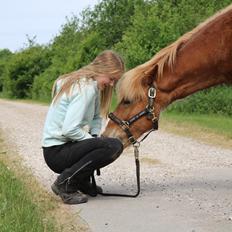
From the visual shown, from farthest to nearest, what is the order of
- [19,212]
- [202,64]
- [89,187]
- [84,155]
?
[89,187], [84,155], [202,64], [19,212]

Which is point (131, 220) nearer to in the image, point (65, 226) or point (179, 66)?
point (65, 226)

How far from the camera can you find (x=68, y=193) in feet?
18.1

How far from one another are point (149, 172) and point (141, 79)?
233cm

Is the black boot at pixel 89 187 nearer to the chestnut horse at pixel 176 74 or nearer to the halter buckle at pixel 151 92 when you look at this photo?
the chestnut horse at pixel 176 74

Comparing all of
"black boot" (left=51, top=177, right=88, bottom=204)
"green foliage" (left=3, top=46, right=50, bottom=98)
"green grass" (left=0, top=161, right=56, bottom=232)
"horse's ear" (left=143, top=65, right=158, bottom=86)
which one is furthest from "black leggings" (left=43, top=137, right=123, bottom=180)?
"green foliage" (left=3, top=46, right=50, bottom=98)

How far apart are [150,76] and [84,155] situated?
3.44 feet

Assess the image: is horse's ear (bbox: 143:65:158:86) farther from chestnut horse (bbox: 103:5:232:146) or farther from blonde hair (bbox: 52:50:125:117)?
blonde hair (bbox: 52:50:125:117)

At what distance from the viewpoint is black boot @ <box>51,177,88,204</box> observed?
5460 mm

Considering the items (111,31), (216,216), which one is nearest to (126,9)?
(111,31)

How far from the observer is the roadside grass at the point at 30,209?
4141 millimetres

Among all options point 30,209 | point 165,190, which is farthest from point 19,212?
point 165,190

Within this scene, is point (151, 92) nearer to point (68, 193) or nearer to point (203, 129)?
point (68, 193)

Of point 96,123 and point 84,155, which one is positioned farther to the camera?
point 96,123

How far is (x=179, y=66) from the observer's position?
17.3 ft
